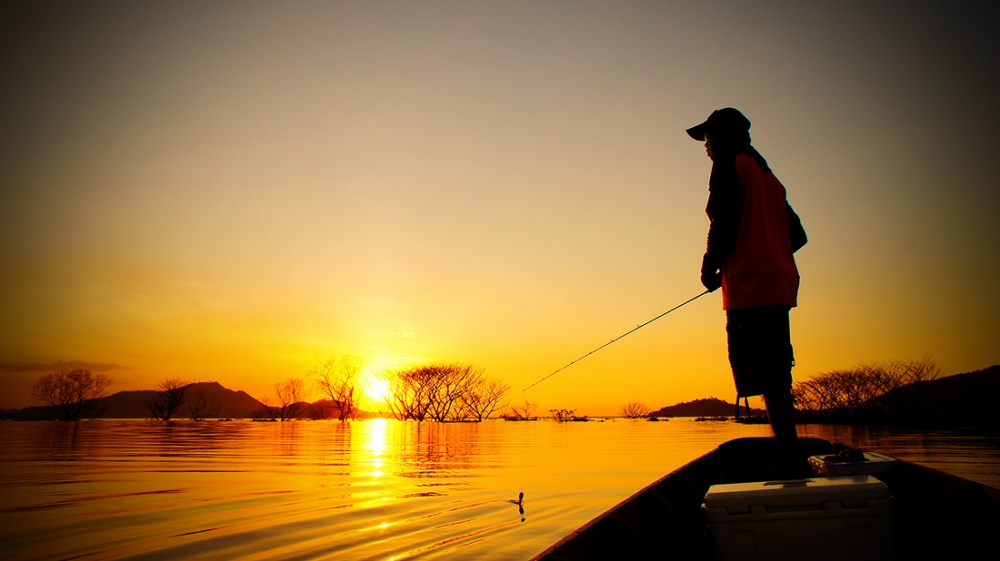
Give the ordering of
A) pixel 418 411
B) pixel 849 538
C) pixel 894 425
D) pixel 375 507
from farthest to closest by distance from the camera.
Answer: pixel 418 411 → pixel 894 425 → pixel 375 507 → pixel 849 538

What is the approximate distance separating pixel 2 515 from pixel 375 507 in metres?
3.24

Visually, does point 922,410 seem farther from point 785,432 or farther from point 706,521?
point 706,521

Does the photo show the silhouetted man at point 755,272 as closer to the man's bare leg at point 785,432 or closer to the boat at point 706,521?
the man's bare leg at point 785,432

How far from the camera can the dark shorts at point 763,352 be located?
2.42 m

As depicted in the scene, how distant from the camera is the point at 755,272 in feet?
8.22

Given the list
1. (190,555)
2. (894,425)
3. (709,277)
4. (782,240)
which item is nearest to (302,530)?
(190,555)

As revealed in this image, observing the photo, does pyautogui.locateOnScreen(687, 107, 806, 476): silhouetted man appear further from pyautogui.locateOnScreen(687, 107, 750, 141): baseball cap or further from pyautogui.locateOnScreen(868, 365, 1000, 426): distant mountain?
pyautogui.locateOnScreen(868, 365, 1000, 426): distant mountain

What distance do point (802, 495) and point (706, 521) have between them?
Result: 0.81 m

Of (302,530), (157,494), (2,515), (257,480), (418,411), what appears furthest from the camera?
(418,411)

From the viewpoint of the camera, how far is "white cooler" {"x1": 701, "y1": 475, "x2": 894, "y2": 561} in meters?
1.62

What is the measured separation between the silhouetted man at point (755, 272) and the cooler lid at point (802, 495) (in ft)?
2.33

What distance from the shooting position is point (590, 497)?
5.99m

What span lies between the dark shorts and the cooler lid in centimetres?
73

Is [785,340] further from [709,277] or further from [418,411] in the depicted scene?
[418,411]
